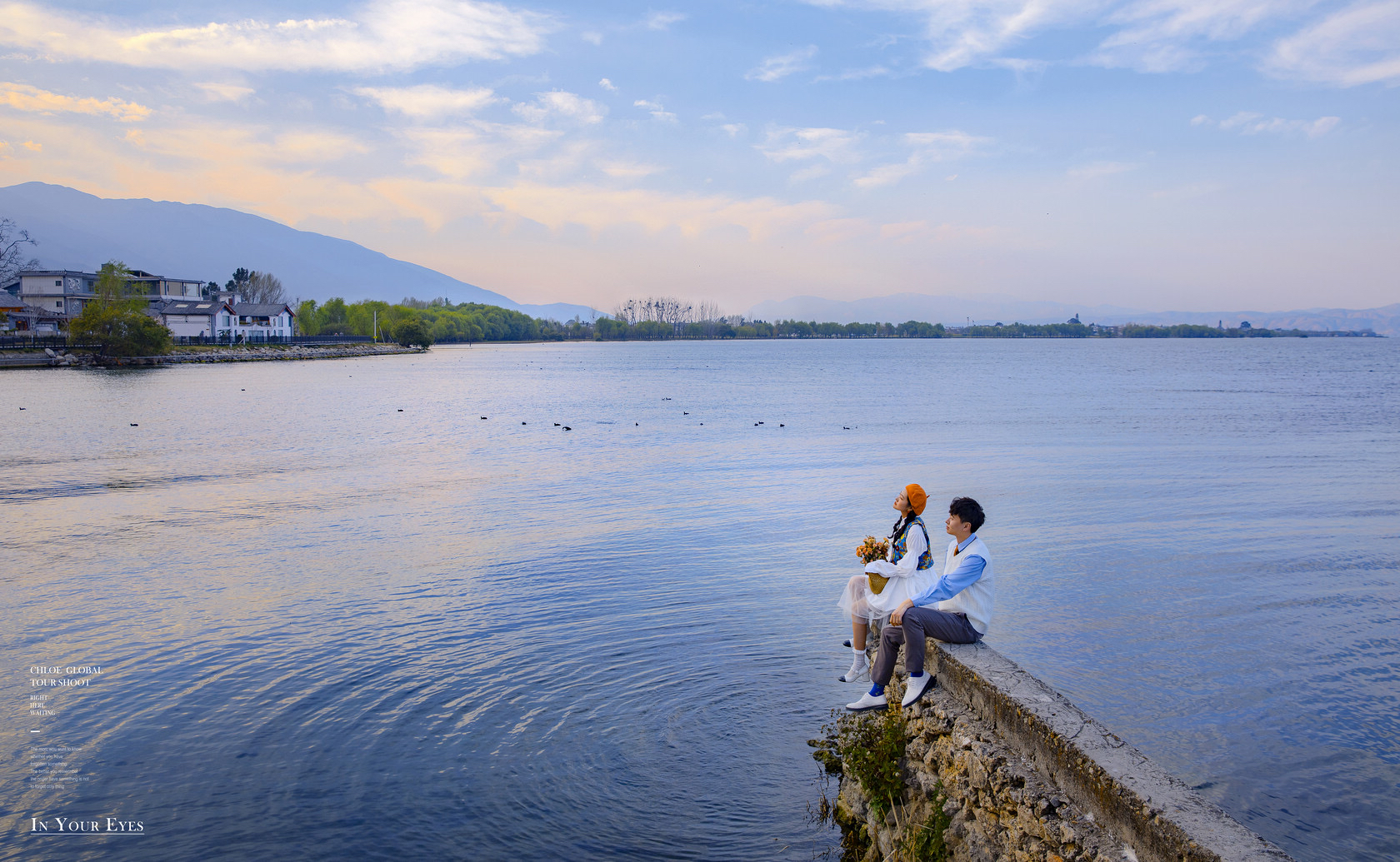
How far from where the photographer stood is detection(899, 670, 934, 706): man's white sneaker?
6418 millimetres

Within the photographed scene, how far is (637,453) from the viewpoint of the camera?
102ft

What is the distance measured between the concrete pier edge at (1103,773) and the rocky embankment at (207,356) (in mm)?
107426

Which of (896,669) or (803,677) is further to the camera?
(803,677)

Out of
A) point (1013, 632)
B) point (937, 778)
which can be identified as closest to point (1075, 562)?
point (1013, 632)

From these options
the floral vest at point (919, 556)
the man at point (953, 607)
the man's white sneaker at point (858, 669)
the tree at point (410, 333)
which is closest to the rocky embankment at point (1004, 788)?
the man at point (953, 607)

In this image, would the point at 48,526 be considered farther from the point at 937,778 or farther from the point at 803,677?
the point at 937,778

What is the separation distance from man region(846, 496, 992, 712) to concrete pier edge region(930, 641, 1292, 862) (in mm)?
247

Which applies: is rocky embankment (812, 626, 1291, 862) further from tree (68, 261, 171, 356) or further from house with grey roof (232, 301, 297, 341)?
house with grey roof (232, 301, 297, 341)

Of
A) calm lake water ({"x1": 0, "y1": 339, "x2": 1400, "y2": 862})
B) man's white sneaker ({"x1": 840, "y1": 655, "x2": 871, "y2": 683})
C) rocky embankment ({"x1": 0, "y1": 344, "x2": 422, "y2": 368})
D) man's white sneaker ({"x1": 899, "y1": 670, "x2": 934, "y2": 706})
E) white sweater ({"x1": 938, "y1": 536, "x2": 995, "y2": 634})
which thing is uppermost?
rocky embankment ({"x1": 0, "y1": 344, "x2": 422, "y2": 368})

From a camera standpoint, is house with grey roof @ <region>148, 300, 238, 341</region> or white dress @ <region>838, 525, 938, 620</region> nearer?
white dress @ <region>838, 525, 938, 620</region>

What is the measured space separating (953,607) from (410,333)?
18288cm

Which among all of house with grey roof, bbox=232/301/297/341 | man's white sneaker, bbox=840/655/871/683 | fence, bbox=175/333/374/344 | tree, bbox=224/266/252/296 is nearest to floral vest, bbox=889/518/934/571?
man's white sneaker, bbox=840/655/871/683

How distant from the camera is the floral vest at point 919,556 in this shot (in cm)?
695

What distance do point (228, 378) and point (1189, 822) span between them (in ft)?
282
